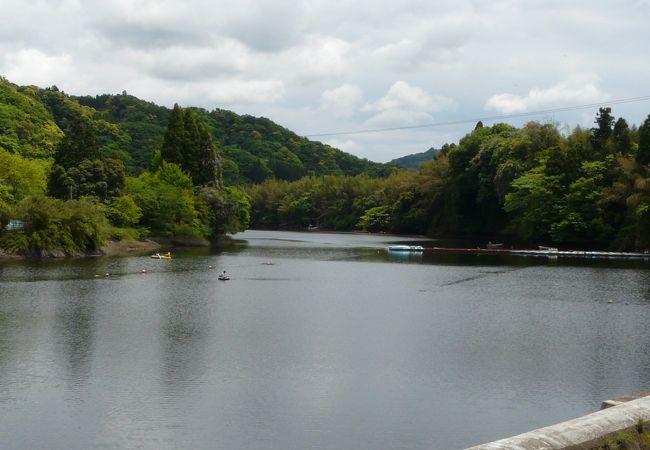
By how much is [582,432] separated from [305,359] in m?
13.9

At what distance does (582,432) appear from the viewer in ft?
41.0

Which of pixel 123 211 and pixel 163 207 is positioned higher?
pixel 163 207

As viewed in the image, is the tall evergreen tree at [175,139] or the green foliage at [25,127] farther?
the green foliage at [25,127]

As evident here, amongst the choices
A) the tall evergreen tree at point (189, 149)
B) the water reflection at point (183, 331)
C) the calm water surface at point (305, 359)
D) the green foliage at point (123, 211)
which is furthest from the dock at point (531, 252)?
the water reflection at point (183, 331)

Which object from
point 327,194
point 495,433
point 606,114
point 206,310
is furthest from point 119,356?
point 327,194

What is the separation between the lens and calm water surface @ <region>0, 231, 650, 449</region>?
1833 centimetres

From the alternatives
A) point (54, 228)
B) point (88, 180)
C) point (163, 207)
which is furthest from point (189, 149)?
point (54, 228)

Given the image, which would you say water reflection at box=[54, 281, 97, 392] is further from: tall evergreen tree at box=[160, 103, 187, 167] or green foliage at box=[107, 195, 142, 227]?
tall evergreen tree at box=[160, 103, 187, 167]

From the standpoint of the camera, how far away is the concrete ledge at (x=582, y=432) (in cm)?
1166

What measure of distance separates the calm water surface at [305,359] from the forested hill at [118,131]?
6395 centimetres

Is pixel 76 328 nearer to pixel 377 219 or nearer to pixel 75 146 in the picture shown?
pixel 75 146

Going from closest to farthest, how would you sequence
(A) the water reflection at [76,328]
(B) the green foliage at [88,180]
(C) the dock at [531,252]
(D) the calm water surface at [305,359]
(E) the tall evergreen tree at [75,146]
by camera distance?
(D) the calm water surface at [305,359] < (A) the water reflection at [76,328] < (C) the dock at [531,252] < (B) the green foliage at [88,180] < (E) the tall evergreen tree at [75,146]

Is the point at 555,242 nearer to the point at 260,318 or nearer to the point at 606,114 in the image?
the point at 606,114

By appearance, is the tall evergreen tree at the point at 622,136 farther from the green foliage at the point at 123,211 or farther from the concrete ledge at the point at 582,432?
the concrete ledge at the point at 582,432
